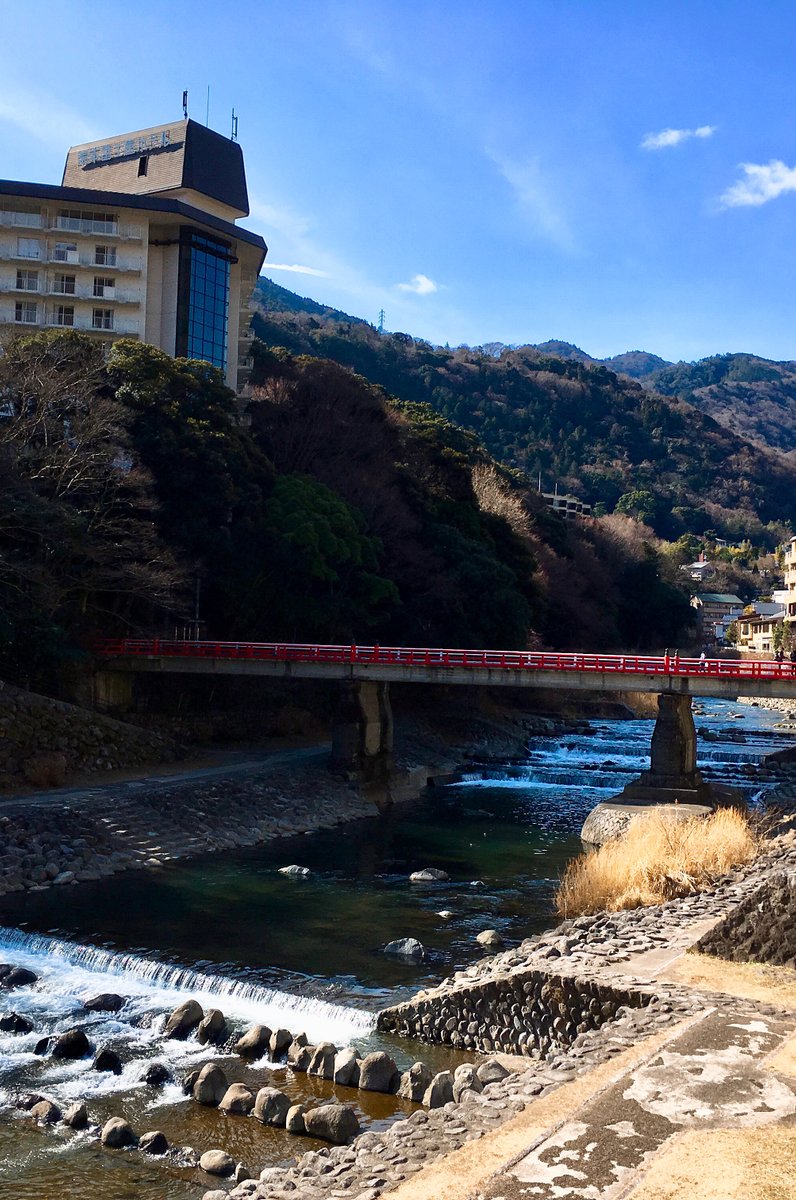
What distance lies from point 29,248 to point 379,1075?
56286 mm

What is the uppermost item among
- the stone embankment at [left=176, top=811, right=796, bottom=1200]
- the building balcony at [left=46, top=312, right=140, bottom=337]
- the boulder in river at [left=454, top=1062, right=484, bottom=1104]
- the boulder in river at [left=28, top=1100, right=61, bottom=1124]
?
the building balcony at [left=46, top=312, right=140, bottom=337]

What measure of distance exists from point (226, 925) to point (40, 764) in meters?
12.8

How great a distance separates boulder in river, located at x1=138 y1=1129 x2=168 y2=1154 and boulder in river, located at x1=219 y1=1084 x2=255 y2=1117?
116 centimetres

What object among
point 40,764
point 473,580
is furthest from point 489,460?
point 40,764

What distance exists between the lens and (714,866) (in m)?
22.1

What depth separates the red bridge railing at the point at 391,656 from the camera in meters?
37.1

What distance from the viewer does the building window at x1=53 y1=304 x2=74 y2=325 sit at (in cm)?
6097

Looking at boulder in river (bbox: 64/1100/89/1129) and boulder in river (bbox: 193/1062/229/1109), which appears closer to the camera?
boulder in river (bbox: 64/1100/89/1129)

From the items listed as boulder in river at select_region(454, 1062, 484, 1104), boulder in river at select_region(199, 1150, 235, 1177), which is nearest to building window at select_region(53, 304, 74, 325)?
boulder in river at select_region(454, 1062, 484, 1104)

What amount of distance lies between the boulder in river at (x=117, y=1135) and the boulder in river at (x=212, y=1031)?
3.29 metres

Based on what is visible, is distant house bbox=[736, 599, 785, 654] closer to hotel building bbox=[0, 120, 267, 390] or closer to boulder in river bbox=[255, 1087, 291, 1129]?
hotel building bbox=[0, 120, 267, 390]

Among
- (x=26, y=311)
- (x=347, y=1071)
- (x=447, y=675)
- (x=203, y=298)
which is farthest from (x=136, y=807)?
(x=26, y=311)

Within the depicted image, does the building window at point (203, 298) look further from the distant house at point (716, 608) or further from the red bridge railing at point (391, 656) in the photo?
the distant house at point (716, 608)

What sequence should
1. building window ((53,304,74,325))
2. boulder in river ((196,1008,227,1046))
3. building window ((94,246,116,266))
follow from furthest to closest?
building window ((53,304,74,325)), building window ((94,246,116,266)), boulder in river ((196,1008,227,1046))
